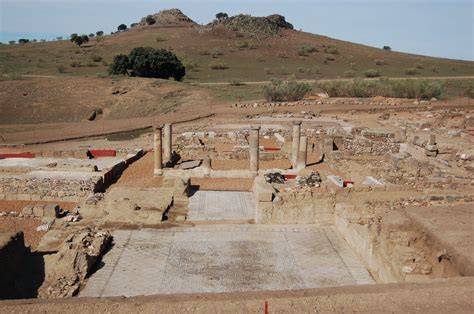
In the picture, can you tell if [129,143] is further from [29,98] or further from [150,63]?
[150,63]

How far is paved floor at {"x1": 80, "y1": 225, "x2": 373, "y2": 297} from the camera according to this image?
10039 mm

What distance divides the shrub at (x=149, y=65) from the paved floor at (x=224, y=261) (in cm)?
3654

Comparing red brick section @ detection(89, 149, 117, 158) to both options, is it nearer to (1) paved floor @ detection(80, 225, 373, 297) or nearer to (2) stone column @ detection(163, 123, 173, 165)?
(2) stone column @ detection(163, 123, 173, 165)

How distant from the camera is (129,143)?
27.4m

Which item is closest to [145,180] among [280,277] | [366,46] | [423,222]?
[280,277]

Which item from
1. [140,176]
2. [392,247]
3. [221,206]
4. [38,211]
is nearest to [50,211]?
[38,211]

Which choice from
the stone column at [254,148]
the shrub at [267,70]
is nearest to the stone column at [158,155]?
the stone column at [254,148]

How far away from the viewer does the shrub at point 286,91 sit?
39750mm

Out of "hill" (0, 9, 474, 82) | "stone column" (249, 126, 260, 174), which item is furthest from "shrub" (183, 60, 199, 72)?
"stone column" (249, 126, 260, 174)

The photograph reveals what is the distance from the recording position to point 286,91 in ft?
131

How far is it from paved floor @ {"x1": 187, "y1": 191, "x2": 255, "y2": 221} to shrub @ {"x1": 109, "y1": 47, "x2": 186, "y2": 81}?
3289 centimetres

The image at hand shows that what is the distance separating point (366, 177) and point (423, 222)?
690cm

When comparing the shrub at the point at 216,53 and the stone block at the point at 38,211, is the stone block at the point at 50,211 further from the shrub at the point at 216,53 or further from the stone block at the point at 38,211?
the shrub at the point at 216,53

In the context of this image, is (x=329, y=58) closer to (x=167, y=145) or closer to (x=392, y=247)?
(x=167, y=145)
